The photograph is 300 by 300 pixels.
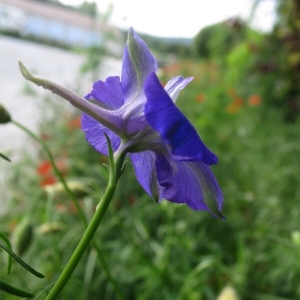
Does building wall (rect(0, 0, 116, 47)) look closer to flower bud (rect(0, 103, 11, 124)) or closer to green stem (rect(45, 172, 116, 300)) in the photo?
flower bud (rect(0, 103, 11, 124))

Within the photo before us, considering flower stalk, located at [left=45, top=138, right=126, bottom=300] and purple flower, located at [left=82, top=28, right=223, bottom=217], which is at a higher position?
purple flower, located at [left=82, top=28, right=223, bottom=217]

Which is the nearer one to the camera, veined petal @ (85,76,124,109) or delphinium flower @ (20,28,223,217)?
delphinium flower @ (20,28,223,217)

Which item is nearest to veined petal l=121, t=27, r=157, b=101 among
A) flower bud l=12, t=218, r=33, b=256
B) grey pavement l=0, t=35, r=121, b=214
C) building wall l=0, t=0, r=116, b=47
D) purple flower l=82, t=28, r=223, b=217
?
purple flower l=82, t=28, r=223, b=217

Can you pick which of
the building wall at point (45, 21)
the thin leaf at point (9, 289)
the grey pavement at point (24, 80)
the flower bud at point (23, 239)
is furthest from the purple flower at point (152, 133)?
the building wall at point (45, 21)

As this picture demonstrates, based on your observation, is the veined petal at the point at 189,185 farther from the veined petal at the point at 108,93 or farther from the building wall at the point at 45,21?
the building wall at the point at 45,21

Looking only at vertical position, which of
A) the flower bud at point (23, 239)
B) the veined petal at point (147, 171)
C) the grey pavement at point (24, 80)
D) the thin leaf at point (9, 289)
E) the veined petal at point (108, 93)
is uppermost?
the veined petal at point (108, 93)

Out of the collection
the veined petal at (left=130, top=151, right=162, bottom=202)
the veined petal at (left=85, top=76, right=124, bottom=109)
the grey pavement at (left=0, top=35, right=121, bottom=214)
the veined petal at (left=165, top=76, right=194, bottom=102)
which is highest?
the veined petal at (left=165, top=76, right=194, bottom=102)

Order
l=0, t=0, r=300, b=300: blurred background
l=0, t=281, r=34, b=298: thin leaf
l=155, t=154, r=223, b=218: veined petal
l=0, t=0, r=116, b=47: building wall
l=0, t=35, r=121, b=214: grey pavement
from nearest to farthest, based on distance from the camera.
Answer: l=0, t=281, r=34, b=298: thin leaf, l=155, t=154, r=223, b=218: veined petal, l=0, t=0, r=300, b=300: blurred background, l=0, t=35, r=121, b=214: grey pavement, l=0, t=0, r=116, b=47: building wall

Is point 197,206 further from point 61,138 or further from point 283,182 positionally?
point 61,138
